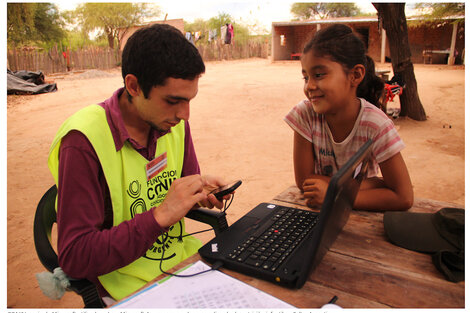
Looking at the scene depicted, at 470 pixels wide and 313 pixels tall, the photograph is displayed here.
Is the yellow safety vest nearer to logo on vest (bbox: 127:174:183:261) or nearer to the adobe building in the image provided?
logo on vest (bbox: 127:174:183:261)

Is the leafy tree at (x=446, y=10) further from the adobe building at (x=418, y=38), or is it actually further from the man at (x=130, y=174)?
the man at (x=130, y=174)

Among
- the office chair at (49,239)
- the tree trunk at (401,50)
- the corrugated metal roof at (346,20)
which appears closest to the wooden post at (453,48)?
the corrugated metal roof at (346,20)

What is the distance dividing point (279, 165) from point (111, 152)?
3741mm

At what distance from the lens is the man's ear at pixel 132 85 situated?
4.54 feet

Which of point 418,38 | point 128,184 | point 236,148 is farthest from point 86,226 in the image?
point 418,38

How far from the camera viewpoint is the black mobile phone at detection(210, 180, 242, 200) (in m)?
1.54

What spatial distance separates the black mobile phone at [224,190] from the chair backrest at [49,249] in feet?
1.94

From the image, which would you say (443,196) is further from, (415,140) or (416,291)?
(416,291)

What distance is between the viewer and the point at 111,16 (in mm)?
29812

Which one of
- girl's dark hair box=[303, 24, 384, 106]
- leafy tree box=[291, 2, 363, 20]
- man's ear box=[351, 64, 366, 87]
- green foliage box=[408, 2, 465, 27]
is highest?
leafy tree box=[291, 2, 363, 20]

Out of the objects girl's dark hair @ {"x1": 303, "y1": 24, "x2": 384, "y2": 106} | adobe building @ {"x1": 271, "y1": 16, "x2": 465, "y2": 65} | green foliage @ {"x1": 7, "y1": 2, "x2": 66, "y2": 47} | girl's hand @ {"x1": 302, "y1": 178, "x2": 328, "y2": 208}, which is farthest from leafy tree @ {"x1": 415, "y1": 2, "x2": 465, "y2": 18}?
green foliage @ {"x1": 7, "y1": 2, "x2": 66, "y2": 47}

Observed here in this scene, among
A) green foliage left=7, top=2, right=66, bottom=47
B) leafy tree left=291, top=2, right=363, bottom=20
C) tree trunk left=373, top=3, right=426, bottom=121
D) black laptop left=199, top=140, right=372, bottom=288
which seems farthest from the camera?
leafy tree left=291, top=2, right=363, bottom=20

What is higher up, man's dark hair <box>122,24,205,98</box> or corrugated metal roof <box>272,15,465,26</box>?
corrugated metal roof <box>272,15,465,26</box>

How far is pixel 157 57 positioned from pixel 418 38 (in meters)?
21.4
